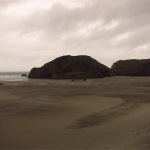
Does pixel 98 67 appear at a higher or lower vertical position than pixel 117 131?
higher

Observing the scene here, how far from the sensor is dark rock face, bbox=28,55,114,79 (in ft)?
138

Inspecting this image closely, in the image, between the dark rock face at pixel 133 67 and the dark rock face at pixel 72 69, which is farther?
the dark rock face at pixel 133 67

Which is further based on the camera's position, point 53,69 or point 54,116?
point 53,69

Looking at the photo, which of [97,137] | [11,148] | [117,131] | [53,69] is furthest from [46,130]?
[53,69]

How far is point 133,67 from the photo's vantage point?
59969 mm

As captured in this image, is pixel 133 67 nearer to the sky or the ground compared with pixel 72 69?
nearer to the sky

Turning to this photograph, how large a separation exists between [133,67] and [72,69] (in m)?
30.9

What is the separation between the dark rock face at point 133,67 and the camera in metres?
55.3

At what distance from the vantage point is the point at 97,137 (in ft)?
12.8

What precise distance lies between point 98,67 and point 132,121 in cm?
4383

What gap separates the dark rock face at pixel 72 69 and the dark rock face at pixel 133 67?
14033mm

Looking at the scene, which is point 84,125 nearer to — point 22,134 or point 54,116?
point 54,116

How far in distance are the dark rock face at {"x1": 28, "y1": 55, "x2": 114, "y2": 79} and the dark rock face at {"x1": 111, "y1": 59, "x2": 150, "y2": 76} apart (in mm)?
14033

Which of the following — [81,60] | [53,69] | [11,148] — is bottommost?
[11,148]
